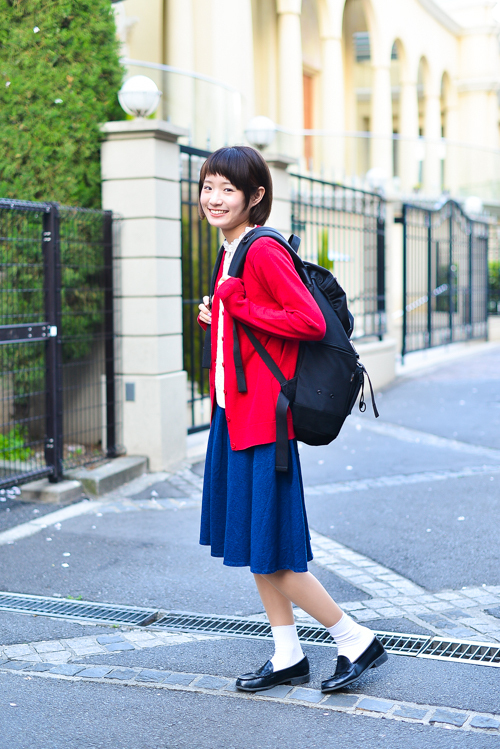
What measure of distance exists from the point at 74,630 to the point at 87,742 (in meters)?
1.08

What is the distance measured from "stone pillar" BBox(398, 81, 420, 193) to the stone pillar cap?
20.6 meters

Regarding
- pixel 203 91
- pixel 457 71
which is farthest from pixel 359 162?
pixel 203 91

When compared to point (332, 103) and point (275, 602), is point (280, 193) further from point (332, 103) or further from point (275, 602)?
point (332, 103)

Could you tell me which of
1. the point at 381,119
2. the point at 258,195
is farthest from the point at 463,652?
the point at 381,119

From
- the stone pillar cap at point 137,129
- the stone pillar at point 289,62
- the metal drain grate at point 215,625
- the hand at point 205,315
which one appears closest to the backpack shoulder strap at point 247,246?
the hand at point 205,315

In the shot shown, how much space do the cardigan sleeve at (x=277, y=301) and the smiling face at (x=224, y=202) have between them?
0.54 ft

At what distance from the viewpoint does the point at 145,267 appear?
7.10 meters

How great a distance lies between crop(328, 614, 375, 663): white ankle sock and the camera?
10.8 ft

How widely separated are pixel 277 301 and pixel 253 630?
64.9 inches

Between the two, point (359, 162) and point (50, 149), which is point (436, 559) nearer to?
point (50, 149)

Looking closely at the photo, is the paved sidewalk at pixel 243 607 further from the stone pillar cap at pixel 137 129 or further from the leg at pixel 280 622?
the stone pillar cap at pixel 137 129

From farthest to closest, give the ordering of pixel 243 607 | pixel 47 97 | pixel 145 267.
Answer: pixel 145 267 → pixel 47 97 → pixel 243 607

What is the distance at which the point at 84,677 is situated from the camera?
136 inches

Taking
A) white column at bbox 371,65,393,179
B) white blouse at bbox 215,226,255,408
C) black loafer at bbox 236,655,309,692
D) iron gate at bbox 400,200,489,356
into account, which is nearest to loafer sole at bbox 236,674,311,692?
black loafer at bbox 236,655,309,692
